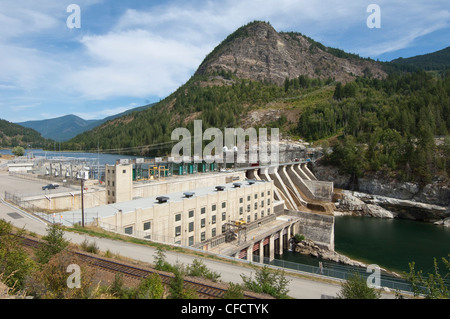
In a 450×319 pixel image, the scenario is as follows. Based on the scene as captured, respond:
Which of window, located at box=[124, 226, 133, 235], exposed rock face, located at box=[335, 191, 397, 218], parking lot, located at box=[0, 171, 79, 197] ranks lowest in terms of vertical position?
exposed rock face, located at box=[335, 191, 397, 218]

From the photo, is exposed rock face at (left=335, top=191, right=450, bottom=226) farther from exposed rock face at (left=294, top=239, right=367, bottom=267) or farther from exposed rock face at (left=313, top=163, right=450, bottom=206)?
exposed rock face at (left=294, top=239, right=367, bottom=267)

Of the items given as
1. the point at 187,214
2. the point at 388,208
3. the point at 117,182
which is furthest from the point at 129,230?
the point at 388,208

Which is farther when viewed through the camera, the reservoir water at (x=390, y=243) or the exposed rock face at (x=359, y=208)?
the exposed rock face at (x=359, y=208)

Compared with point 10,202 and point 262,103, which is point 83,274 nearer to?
point 10,202

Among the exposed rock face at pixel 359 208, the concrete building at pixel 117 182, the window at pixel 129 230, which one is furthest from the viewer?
the exposed rock face at pixel 359 208

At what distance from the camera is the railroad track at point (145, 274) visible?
13.1m

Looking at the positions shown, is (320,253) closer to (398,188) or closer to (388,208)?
(388,208)

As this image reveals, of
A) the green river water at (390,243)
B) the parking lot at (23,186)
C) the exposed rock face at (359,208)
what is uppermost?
the parking lot at (23,186)

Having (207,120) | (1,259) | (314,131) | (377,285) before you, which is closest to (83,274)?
(1,259)

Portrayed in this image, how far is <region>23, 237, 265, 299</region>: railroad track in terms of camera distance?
43.0ft

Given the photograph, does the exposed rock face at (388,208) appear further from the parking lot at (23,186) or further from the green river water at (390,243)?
the parking lot at (23,186)

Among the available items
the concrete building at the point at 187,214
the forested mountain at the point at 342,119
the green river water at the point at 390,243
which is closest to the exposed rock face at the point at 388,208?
the green river water at the point at 390,243

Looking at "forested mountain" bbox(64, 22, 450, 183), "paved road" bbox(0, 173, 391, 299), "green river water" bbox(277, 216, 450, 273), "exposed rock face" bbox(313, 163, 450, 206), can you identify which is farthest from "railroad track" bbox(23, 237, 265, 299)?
"forested mountain" bbox(64, 22, 450, 183)
